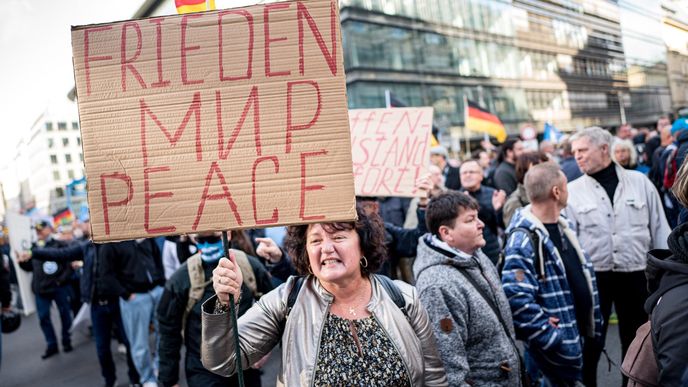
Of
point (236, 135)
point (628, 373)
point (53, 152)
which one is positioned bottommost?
point (628, 373)

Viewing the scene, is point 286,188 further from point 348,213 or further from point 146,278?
point 146,278

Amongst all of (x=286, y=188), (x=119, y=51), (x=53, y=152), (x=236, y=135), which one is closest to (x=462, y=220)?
(x=286, y=188)

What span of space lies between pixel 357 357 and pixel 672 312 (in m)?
1.13

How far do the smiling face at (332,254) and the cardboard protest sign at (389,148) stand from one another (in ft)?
5.82

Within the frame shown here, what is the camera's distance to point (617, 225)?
387 cm

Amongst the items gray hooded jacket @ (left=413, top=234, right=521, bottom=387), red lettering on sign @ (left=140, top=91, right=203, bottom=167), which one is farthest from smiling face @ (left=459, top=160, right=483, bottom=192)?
red lettering on sign @ (left=140, top=91, right=203, bottom=167)

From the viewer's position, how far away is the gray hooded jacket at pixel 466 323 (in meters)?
2.38

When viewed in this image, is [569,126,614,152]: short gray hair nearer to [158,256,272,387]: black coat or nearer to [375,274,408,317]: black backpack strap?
[375,274,408,317]: black backpack strap

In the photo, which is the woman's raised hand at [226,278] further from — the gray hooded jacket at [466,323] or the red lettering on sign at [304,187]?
the gray hooded jacket at [466,323]

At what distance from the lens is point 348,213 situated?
1832 millimetres

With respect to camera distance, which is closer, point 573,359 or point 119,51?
point 119,51

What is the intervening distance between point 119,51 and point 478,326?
202 cm

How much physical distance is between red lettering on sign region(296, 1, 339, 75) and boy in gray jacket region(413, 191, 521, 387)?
47.8 inches

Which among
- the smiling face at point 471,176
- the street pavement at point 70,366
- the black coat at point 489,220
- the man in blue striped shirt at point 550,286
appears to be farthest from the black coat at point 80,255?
the man in blue striped shirt at point 550,286
